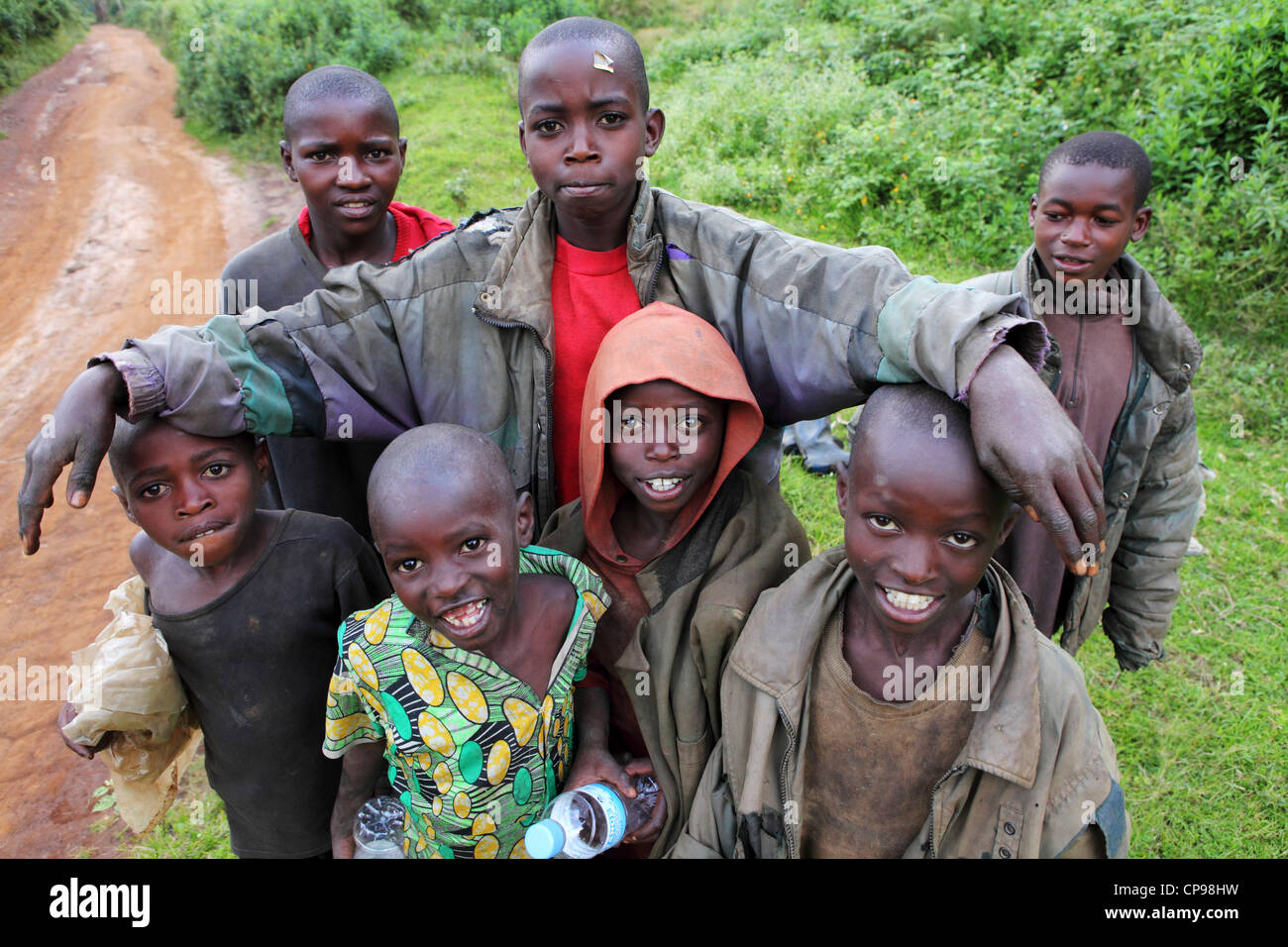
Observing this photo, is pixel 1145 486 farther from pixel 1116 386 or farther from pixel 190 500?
pixel 190 500

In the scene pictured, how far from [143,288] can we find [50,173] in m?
3.85

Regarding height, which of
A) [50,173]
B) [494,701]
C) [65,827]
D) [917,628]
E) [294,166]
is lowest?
[65,827]

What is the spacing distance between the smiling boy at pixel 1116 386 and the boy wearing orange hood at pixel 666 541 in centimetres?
113

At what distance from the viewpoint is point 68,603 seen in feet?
14.8

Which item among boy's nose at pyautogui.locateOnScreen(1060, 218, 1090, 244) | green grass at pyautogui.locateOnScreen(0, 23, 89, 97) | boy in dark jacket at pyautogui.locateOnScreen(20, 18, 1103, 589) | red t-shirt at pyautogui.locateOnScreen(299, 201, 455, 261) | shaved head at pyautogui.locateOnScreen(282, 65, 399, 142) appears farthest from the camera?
green grass at pyautogui.locateOnScreen(0, 23, 89, 97)

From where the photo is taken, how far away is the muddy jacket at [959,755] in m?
1.66

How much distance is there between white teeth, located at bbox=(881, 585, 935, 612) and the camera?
1.67 meters

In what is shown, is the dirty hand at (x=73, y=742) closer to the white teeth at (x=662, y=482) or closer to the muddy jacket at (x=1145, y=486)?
the white teeth at (x=662, y=482)

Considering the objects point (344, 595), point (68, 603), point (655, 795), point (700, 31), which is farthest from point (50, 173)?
point (655, 795)

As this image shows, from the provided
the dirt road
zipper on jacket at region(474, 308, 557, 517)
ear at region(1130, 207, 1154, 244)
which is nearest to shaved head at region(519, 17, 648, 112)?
zipper on jacket at region(474, 308, 557, 517)

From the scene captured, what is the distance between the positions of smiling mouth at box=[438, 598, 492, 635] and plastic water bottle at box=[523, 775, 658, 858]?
0.44 m

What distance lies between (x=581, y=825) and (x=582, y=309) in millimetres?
1289

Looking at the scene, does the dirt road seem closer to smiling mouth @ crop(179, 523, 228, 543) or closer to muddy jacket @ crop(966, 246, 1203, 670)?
smiling mouth @ crop(179, 523, 228, 543)
